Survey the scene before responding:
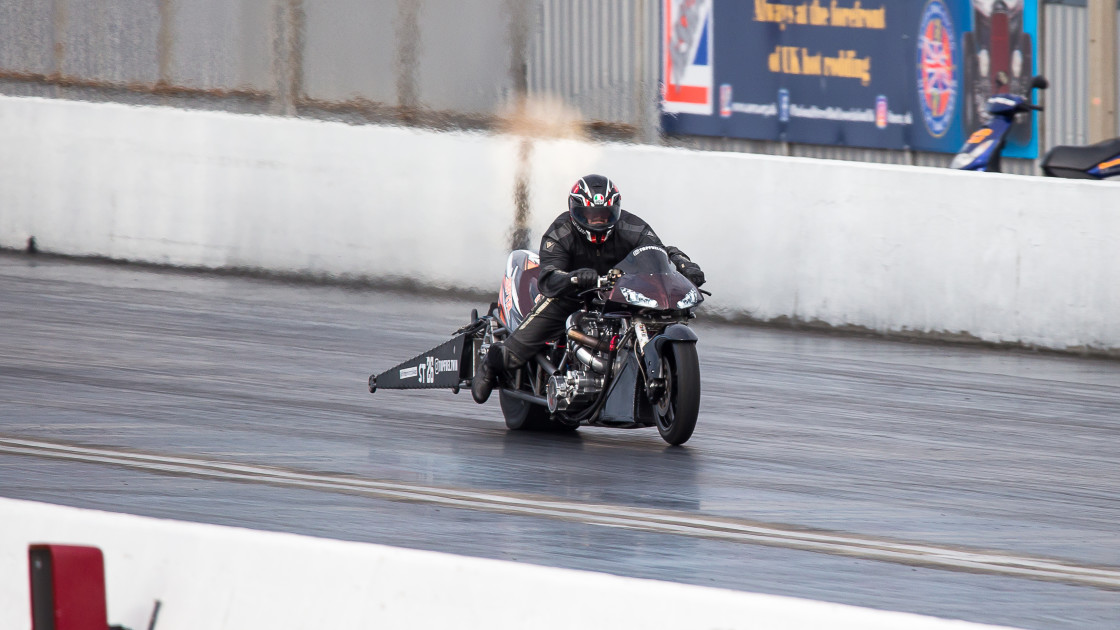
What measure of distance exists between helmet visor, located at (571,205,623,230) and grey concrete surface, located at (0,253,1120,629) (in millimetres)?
1355

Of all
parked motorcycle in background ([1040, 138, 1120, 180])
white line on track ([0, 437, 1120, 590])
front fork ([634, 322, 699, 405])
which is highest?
parked motorcycle in background ([1040, 138, 1120, 180])

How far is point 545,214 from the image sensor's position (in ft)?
64.3

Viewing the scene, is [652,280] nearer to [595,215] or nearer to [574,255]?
[595,215]

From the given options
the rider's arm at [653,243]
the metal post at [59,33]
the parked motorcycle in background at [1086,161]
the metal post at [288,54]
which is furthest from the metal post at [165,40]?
the rider's arm at [653,243]

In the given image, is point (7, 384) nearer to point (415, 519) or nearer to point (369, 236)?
point (415, 519)

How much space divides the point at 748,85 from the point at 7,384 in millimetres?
9936

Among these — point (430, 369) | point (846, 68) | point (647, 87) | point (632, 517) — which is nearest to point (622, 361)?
point (430, 369)

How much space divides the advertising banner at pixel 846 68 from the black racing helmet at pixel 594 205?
8.18 meters

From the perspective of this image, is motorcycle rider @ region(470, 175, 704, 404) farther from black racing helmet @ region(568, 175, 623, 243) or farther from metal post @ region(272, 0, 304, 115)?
metal post @ region(272, 0, 304, 115)

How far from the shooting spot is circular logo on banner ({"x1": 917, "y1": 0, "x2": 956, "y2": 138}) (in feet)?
61.5

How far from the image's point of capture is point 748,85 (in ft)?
65.5

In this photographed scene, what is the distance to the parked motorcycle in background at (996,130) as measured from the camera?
18.0m

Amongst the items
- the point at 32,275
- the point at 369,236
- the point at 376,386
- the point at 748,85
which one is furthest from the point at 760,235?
the point at 32,275

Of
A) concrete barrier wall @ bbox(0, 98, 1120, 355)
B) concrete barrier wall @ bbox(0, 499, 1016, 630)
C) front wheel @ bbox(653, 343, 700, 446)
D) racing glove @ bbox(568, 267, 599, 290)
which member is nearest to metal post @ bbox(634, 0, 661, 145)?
concrete barrier wall @ bbox(0, 98, 1120, 355)
